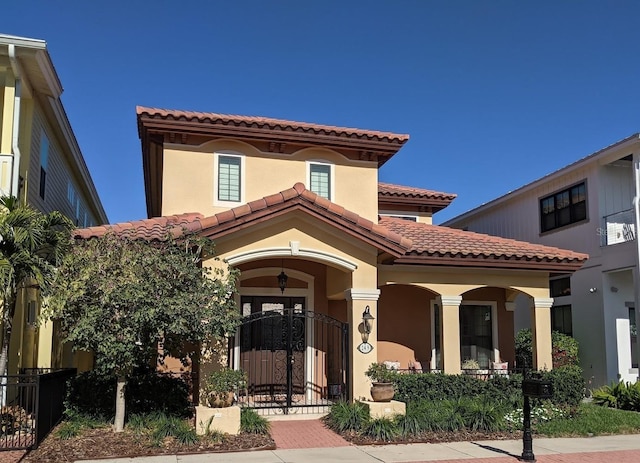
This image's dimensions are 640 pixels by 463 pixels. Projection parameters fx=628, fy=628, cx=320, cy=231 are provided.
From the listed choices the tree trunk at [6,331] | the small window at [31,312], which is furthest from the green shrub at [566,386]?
the small window at [31,312]

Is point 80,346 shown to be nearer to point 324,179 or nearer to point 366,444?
point 366,444

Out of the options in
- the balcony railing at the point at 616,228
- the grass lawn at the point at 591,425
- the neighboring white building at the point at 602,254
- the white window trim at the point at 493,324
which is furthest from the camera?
the balcony railing at the point at 616,228

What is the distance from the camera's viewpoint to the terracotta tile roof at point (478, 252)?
14.5 meters

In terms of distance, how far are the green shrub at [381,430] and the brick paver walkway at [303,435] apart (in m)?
0.54

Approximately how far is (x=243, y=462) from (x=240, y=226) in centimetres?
458

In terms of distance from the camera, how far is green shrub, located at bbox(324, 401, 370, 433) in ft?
38.0

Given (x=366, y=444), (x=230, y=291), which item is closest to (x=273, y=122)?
(x=230, y=291)

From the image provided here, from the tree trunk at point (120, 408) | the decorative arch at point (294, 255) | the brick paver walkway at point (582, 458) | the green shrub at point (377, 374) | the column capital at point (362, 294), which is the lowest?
the brick paver walkway at point (582, 458)

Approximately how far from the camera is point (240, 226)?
483 inches

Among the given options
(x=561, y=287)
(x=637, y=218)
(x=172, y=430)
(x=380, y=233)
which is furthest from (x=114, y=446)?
(x=561, y=287)

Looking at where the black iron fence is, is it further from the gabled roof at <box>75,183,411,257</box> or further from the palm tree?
the gabled roof at <box>75,183,411,257</box>

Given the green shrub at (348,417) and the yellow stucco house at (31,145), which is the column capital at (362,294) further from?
the yellow stucco house at (31,145)

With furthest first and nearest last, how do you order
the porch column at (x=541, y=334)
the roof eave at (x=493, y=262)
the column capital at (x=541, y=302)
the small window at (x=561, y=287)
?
the small window at (x=561, y=287)
the column capital at (x=541, y=302)
the porch column at (x=541, y=334)
the roof eave at (x=493, y=262)

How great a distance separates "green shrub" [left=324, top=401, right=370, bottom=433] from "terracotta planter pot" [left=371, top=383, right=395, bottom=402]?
0.30m
